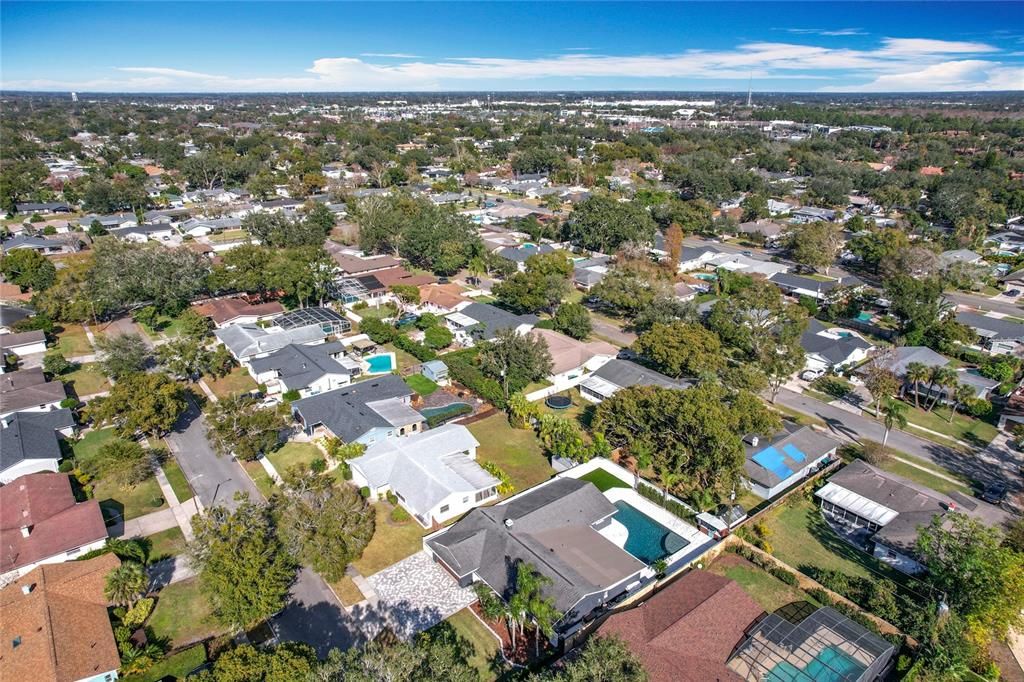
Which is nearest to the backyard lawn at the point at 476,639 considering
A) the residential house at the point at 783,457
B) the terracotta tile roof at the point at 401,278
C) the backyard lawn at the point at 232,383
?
the residential house at the point at 783,457

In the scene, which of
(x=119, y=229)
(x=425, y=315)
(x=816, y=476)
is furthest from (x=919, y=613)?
(x=119, y=229)

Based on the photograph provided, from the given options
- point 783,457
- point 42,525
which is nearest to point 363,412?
point 42,525

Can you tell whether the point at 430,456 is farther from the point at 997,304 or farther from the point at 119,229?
the point at 119,229

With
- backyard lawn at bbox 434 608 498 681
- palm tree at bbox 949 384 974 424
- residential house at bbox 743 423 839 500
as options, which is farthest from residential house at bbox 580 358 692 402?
backyard lawn at bbox 434 608 498 681

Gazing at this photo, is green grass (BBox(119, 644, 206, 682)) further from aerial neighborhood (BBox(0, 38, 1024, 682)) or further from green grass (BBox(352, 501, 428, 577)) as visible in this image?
green grass (BBox(352, 501, 428, 577))

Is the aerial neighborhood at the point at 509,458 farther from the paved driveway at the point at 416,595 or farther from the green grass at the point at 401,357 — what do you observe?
the green grass at the point at 401,357

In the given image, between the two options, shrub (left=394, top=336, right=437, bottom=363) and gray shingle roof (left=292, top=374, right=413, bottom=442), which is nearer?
gray shingle roof (left=292, top=374, right=413, bottom=442)

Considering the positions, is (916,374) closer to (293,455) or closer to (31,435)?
(293,455)
